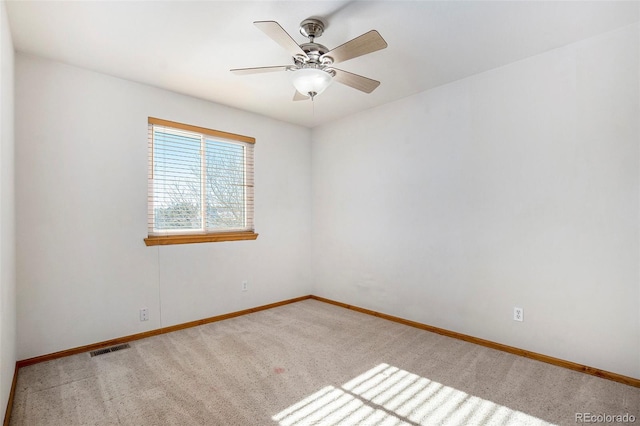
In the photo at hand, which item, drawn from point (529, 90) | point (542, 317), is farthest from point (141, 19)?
point (542, 317)

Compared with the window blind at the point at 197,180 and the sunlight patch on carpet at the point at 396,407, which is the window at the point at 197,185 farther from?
the sunlight patch on carpet at the point at 396,407

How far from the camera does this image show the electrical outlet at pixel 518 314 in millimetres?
2759

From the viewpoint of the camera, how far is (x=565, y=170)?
100 inches

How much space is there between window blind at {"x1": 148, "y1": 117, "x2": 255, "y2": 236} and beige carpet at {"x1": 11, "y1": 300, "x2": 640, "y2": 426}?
1263 millimetres

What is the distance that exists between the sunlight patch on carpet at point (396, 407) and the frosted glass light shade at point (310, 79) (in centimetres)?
210

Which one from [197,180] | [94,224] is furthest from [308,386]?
[197,180]

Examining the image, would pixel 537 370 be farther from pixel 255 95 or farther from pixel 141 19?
pixel 141 19

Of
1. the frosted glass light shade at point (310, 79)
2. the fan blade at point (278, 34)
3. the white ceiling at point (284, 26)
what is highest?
the white ceiling at point (284, 26)

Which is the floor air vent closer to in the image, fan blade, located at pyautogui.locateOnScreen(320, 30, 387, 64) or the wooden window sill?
the wooden window sill

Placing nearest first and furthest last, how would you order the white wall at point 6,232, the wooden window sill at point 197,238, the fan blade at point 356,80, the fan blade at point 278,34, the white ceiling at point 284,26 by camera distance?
1. the fan blade at point 278,34
2. the white wall at point 6,232
3. the white ceiling at point 284,26
4. the fan blade at point 356,80
5. the wooden window sill at point 197,238

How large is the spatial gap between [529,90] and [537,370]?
2.29 meters

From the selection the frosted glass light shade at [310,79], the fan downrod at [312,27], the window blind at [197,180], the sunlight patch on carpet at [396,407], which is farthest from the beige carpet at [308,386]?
the fan downrod at [312,27]

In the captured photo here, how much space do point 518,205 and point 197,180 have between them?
3.26m

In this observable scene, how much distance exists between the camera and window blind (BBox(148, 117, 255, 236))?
3.33 m
